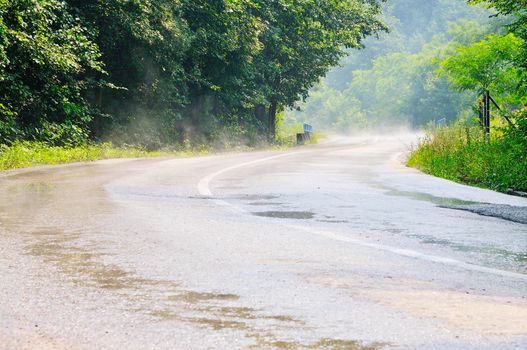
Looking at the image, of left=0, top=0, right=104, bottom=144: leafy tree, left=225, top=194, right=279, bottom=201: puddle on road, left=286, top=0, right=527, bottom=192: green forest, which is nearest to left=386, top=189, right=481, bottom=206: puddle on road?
left=225, top=194, right=279, bottom=201: puddle on road

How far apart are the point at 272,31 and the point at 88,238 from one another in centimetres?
3766

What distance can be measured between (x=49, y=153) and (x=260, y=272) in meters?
19.6

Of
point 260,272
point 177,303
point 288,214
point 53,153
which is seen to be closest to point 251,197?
point 288,214

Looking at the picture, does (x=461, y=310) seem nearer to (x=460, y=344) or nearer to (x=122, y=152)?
(x=460, y=344)

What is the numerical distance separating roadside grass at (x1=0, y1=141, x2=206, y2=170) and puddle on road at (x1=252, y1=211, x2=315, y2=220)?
1147 cm

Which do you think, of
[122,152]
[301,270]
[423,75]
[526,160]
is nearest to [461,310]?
[301,270]

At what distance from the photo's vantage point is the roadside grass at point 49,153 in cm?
2177

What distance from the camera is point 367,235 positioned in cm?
847

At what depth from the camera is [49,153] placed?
24812mm

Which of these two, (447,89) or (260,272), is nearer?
(260,272)

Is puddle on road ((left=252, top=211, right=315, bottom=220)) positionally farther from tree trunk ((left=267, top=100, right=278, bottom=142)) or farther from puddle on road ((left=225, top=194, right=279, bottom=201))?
tree trunk ((left=267, top=100, right=278, bottom=142))

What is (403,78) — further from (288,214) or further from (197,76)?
(288,214)

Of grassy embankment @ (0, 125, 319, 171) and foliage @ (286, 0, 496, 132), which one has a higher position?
foliage @ (286, 0, 496, 132)

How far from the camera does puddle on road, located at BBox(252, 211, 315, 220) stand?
10.0m
